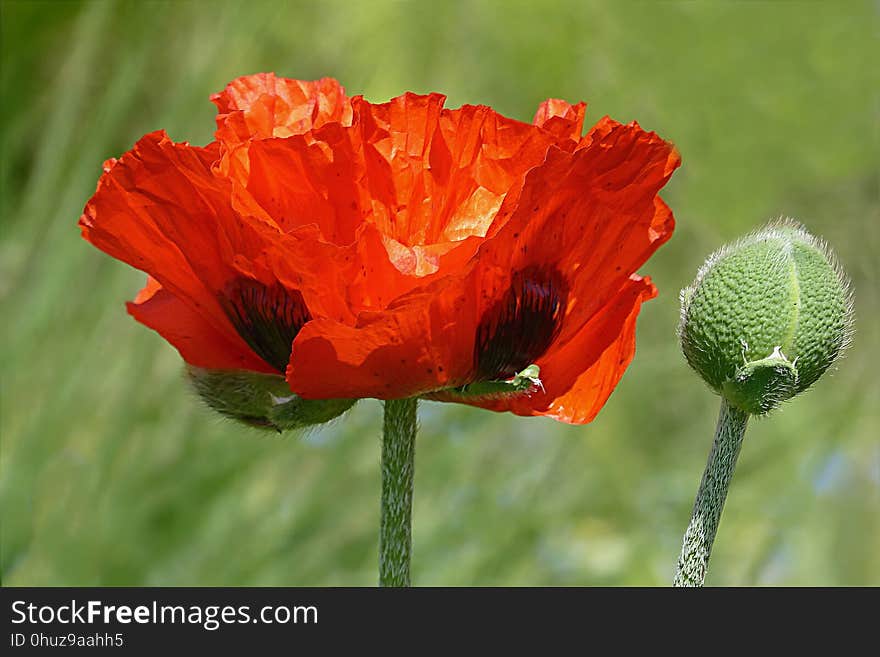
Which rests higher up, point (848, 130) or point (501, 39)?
point (501, 39)

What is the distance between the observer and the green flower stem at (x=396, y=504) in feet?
1.45

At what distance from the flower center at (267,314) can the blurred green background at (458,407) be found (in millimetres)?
459

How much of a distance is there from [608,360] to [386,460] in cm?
9

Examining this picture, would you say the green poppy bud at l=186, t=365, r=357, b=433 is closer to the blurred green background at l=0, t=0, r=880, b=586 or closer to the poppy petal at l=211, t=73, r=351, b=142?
the poppy petal at l=211, t=73, r=351, b=142

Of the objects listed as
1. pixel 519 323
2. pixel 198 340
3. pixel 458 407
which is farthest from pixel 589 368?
pixel 458 407

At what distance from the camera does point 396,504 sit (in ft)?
1.47

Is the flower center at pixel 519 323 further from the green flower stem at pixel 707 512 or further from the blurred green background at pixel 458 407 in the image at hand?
the blurred green background at pixel 458 407

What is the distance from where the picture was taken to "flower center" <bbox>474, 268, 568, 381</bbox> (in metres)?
0.47

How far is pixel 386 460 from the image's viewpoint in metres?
0.45

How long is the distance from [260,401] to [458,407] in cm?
93

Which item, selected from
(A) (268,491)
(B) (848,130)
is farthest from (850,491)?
(A) (268,491)

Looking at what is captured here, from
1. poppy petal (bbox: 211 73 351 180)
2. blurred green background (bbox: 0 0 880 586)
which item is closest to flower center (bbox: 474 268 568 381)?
poppy petal (bbox: 211 73 351 180)

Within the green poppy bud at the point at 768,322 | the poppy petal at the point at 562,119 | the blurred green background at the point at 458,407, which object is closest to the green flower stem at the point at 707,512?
the green poppy bud at the point at 768,322

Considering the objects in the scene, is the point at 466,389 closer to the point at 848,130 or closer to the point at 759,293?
the point at 759,293
